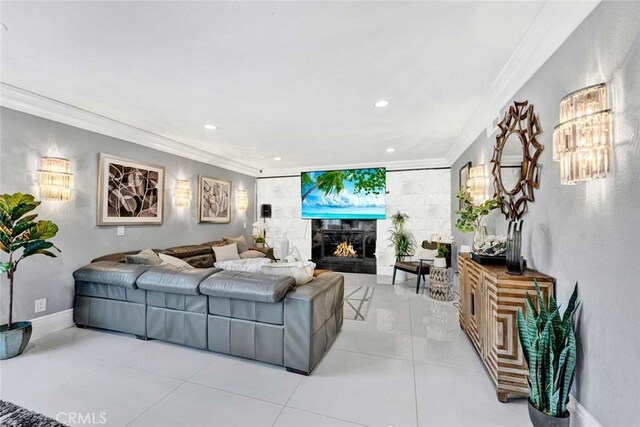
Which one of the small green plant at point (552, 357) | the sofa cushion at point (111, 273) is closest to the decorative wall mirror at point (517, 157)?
the small green plant at point (552, 357)

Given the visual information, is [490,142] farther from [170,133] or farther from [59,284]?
[59,284]

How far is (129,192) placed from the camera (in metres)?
3.77

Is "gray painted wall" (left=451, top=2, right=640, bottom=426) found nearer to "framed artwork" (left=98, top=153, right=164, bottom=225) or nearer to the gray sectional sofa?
the gray sectional sofa

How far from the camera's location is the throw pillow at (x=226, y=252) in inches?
192

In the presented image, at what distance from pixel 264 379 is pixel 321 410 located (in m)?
0.57

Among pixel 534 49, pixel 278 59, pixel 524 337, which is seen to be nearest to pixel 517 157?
pixel 534 49

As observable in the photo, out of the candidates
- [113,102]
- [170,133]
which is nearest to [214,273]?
[113,102]

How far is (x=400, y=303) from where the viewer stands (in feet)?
13.2

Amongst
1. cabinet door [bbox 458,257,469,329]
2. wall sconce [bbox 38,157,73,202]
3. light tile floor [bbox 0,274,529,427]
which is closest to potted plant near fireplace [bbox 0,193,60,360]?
light tile floor [bbox 0,274,529,427]

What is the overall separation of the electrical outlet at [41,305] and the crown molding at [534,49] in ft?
16.1

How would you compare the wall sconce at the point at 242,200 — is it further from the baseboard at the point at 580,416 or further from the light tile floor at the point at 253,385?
the baseboard at the point at 580,416

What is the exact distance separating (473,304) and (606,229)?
1.46m

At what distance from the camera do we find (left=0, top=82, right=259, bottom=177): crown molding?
2.64m

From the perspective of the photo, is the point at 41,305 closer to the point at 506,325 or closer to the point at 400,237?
the point at 506,325
